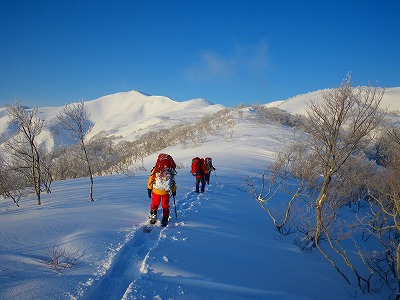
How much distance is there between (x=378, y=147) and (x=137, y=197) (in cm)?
3237

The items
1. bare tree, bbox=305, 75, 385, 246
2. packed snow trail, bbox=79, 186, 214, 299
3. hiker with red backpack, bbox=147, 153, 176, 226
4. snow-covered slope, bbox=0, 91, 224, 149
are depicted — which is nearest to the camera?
packed snow trail, bbox=79, 186, 214, 299

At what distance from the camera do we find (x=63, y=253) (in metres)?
4.32

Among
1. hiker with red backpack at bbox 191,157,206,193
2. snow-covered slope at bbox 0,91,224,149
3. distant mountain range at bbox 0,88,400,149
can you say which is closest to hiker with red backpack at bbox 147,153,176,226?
hiker with red backpack at bbox 191,157,206,193

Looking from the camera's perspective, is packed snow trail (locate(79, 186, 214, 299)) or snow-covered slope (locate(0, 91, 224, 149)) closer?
packed snow trail (locate(79, 186, 214, 299))

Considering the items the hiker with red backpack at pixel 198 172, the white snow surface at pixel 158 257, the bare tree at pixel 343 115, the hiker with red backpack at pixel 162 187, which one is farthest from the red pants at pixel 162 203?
the hiker with red backpack at pixel 198 172

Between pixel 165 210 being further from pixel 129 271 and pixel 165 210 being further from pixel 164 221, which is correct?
pixel 129 271

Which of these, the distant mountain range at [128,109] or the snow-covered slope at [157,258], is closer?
the snow-covered slope at [157,258]

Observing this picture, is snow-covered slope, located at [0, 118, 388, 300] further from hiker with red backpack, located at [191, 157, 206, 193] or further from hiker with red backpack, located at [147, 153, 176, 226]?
hiker with red backpack, located at [191, 157, 206, 193]

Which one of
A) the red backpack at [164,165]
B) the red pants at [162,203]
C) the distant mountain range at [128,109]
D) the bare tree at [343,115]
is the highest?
the distant mountain range at [128,109]

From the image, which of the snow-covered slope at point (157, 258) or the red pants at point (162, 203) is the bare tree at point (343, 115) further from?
the red pants at point (162, 203)

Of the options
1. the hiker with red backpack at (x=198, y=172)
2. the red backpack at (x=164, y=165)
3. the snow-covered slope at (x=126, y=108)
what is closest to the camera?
the red backpack at (x=164, y=165)

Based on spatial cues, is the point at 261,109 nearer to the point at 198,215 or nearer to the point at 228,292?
Answer: the point at 198,215

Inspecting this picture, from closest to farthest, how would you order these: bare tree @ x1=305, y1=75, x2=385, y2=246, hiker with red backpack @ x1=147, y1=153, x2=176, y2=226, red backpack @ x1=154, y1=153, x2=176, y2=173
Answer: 1. bare tree @ x1=305, y1=75, x2=385, y2=246
2. hiker with red backpack @ x1=147, y1=153, x2=176, y2=226
3. red backpack @ x1=154, y1=153, x2=176, y2=173

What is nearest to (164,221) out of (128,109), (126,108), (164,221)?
(164,221)
